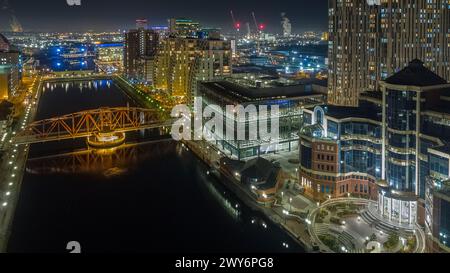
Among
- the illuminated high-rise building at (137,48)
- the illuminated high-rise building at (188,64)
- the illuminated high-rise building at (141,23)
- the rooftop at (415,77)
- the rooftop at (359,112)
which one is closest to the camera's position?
the rooftop at (415,77)

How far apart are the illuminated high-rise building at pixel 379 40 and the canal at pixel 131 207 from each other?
7.29 metres

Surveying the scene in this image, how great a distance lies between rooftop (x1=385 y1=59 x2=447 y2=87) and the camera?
896cm

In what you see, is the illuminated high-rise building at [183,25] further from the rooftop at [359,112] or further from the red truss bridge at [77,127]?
the rooftop at [359,112]

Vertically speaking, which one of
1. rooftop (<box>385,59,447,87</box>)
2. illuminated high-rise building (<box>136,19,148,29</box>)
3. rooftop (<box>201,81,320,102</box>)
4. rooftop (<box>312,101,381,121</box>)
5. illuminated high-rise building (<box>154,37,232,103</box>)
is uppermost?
illuminated high-rise building (<box>136,19,148,29</box>)

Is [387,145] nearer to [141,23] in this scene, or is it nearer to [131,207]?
[131,207]

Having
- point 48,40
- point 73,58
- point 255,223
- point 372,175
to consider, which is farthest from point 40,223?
point 48,40

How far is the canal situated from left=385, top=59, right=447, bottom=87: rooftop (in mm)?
4091

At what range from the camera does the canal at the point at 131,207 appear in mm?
8508

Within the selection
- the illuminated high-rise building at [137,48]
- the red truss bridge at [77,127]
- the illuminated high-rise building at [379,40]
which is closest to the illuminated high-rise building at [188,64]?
the red truss bridge at [77,127]

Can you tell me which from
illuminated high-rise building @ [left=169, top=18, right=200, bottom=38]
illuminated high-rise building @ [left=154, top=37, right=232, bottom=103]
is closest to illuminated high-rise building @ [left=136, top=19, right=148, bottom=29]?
illuminated high-rise building @ [left=169, top=18, right=200, bottom=38]

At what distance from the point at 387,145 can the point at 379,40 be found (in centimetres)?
797

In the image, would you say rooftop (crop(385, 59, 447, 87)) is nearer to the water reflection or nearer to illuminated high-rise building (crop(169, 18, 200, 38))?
the water reflection
